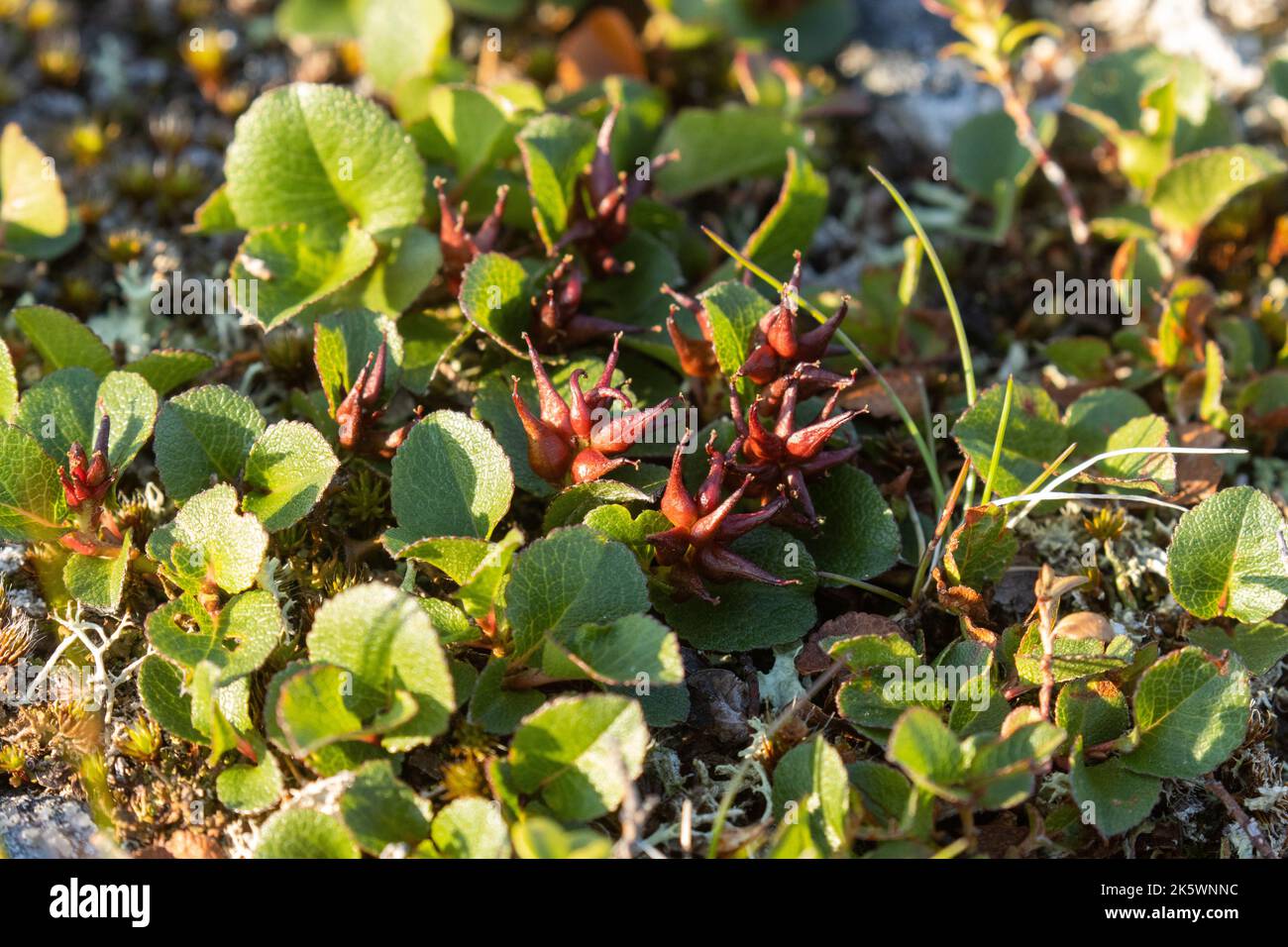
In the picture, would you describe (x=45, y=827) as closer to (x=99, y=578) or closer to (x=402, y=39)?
(x=99, y=578)

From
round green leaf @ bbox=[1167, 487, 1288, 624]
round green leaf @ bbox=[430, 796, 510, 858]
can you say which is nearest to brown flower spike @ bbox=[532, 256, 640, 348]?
round green leaf @ bbox=[430, 796, 510, 858]

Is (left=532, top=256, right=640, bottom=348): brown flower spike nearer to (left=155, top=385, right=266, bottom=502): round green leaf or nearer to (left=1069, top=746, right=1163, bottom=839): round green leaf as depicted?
(left=155, top=385, right=266, bottom=502): round green leaf

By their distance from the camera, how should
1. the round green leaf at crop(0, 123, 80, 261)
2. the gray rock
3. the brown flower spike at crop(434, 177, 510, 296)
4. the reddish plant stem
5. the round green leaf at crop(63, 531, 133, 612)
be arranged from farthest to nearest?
the reddish plant stem, the round green leaf at crop(0, 123, 80, 261), the brown flower spike at crop(434, 177, 510, 296), the round green leaf at crop(63, 531, 133, 612), the gray rock

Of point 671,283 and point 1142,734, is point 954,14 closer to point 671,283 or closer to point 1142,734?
point 671,283

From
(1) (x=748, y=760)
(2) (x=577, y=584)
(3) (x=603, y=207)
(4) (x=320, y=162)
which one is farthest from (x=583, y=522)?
(4) (x=320, y=162)

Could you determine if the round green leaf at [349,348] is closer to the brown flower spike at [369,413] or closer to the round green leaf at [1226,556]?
the brown flower spike at [369,413]

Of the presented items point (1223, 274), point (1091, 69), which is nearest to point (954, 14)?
point (1091, 69)

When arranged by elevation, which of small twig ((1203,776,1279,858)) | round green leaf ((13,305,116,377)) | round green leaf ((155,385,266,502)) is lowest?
small twig ((1203,776,1279,858))

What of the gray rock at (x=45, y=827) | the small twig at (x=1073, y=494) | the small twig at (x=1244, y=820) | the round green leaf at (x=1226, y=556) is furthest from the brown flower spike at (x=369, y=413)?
the small twig at (x=1244, y=820)
